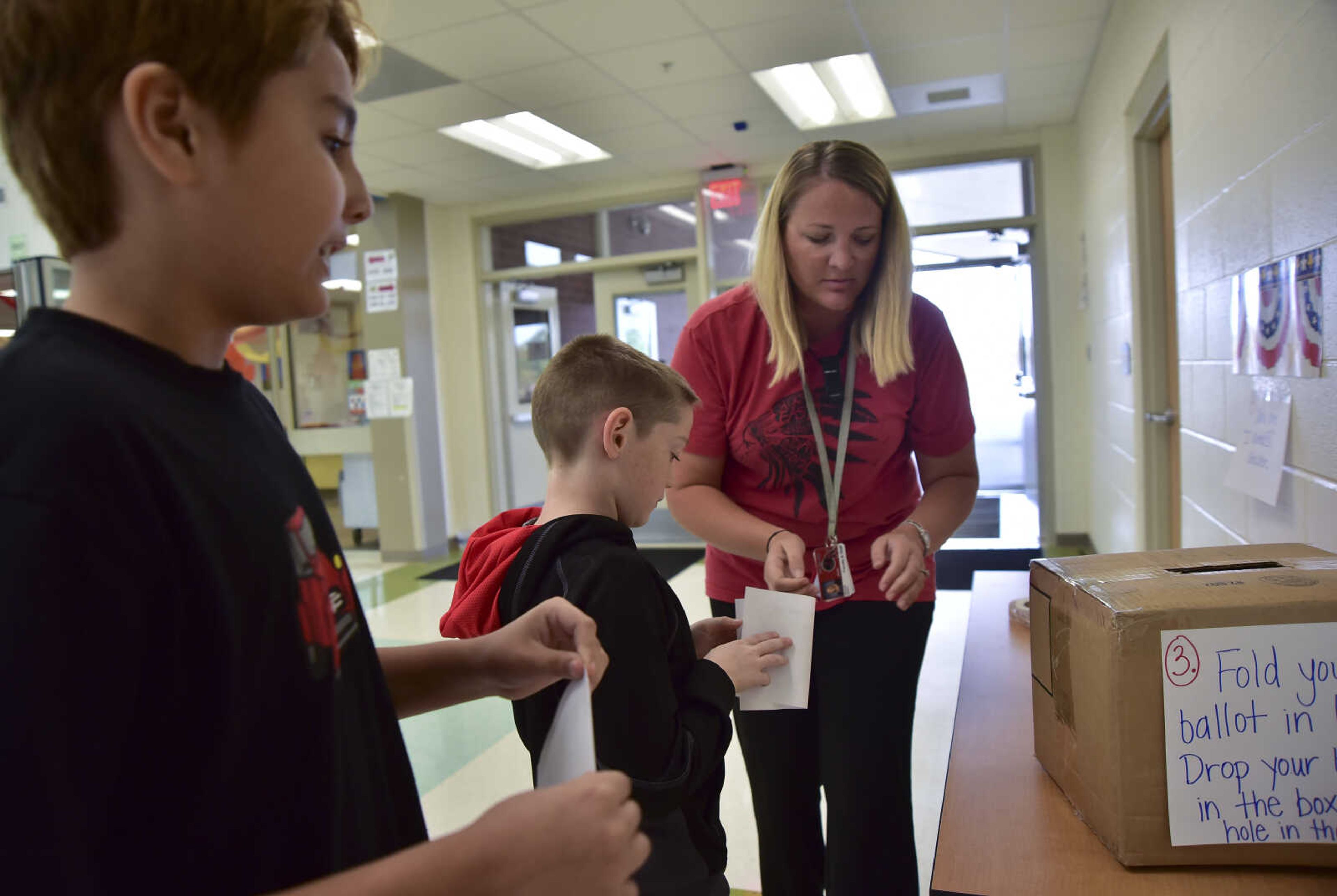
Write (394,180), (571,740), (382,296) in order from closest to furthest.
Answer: (571,740) → (394,180) → (382,296)

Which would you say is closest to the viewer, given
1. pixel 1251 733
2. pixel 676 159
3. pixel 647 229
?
pixel 1251 733

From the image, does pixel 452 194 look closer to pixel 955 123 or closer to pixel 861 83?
pixel 861 83

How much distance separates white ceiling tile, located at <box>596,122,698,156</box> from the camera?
515 centimetres

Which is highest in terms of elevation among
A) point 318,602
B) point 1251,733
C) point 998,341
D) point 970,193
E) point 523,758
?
point 970,193

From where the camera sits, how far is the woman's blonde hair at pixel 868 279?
4.54ft

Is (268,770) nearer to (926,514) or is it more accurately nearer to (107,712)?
(107,712)

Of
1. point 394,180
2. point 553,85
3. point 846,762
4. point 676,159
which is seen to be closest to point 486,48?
point 553,85

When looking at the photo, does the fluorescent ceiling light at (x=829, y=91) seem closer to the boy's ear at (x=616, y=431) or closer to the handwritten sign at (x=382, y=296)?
the handwritten sign at (x=382, y=296)

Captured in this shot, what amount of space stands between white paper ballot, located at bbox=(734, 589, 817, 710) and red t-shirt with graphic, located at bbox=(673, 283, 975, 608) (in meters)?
0.20

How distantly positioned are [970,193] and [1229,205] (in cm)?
406

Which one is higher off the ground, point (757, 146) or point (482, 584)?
point (757, 146)

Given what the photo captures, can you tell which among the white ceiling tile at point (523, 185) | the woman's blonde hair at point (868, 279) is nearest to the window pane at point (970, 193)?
the white ceiling tile at point (523, 185)

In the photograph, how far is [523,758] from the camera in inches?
109

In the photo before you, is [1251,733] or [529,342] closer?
[1251,733]
